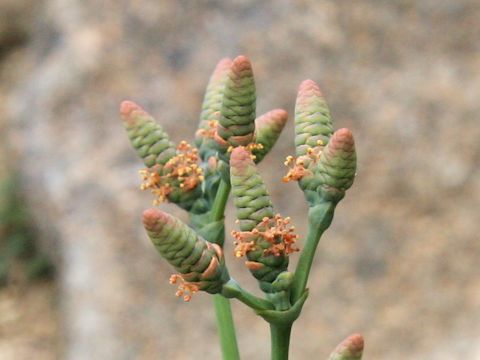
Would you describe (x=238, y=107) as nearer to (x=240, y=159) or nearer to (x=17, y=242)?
(x=240, y=159)

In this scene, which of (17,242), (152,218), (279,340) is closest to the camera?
(152,218)

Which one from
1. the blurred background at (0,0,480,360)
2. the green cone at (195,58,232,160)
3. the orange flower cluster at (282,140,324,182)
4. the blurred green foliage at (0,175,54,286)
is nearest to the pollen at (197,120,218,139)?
the green cone at (195,58,232,160)

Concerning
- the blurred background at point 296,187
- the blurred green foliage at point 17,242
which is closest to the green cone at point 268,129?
the blurred background at point 296,187

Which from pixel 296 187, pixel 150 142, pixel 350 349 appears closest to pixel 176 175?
pixel 150 142

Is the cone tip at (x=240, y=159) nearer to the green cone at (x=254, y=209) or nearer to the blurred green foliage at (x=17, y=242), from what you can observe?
the green cone at (x=254, y=209)

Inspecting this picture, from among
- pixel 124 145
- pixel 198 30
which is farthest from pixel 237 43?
pixel 124 145

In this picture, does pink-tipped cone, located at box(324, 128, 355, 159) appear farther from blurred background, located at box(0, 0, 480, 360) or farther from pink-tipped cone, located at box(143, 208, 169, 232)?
blurred background, located at box(0, 0, 480, 360)

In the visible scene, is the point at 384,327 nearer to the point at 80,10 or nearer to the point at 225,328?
the point at 80,10
